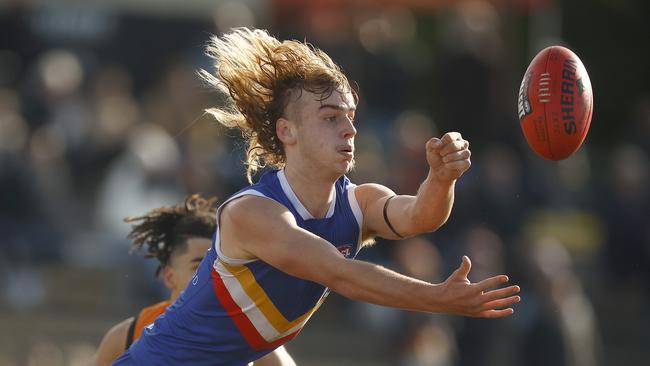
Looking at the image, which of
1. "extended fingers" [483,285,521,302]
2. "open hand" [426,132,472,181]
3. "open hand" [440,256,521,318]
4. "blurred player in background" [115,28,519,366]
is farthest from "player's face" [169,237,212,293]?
"extended fingers" [483,285,521,302]

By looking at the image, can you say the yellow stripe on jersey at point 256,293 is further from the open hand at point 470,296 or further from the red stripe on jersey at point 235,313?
the open hand at point 470,296

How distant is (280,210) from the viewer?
17.9 ft

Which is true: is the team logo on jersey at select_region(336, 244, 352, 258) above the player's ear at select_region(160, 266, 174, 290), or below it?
above

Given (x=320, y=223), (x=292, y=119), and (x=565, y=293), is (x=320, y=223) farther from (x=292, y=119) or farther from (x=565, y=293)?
(x=565, y=293)

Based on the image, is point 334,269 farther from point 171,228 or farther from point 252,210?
point 171,228

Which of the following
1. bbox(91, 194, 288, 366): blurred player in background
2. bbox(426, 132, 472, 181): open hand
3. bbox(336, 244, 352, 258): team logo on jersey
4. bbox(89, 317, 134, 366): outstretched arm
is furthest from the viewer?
bbox(91, 194, 288, 366): blurred player in background

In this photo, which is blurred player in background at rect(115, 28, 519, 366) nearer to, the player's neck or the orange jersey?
the player's neck

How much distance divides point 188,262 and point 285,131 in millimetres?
1402

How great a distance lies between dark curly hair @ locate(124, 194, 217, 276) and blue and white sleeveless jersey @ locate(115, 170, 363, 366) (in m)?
1.06

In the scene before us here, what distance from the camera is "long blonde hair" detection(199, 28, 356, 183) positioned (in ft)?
19.1

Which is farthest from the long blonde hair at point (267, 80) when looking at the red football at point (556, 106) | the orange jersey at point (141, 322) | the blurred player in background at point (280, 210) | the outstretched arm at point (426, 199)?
the orange jersey at point (141, 322)

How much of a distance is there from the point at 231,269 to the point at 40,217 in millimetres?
7617

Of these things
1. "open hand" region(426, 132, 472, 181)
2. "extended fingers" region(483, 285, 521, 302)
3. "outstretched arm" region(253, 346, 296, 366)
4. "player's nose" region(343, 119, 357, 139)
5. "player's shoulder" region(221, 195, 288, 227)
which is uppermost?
"player's nose" region(343, 119, 357, 139)

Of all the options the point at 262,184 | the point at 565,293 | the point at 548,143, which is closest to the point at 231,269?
the point at 262,184
